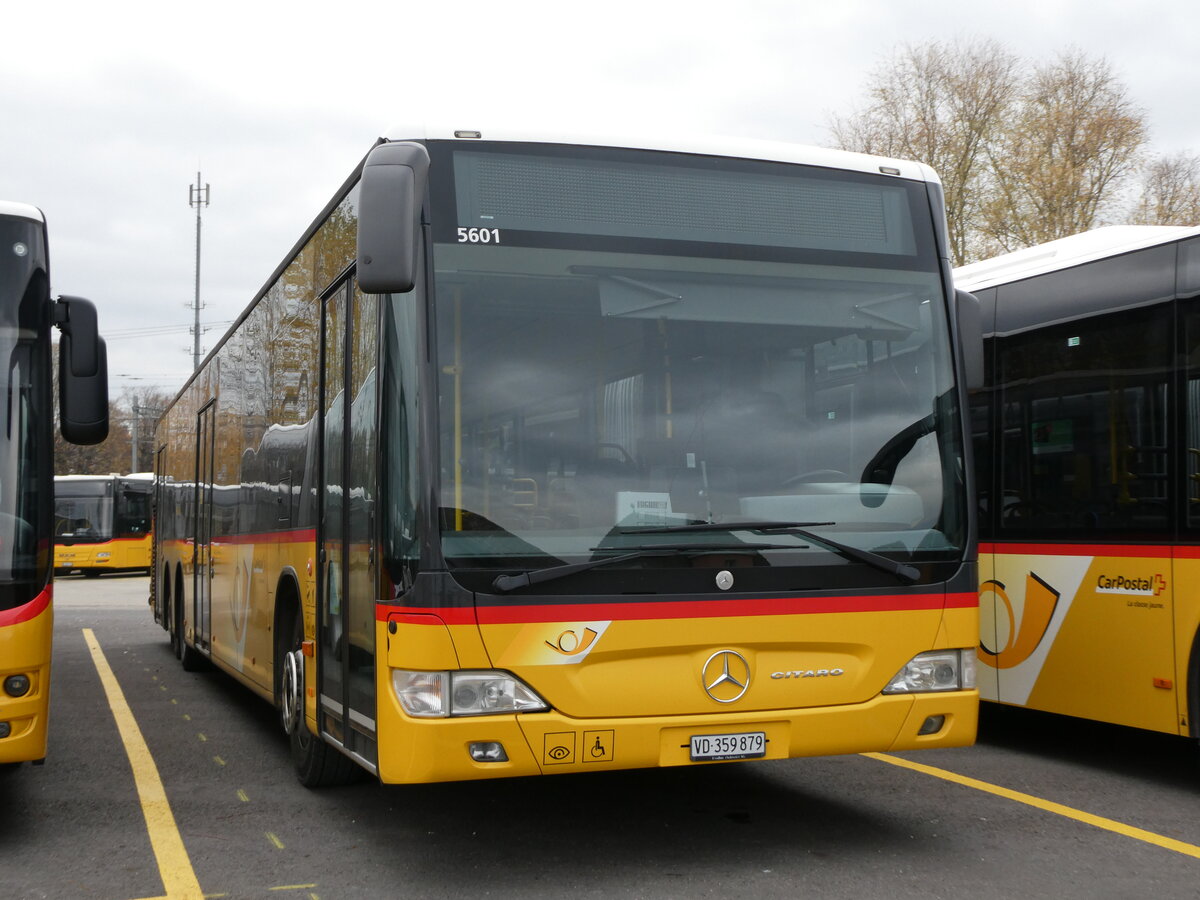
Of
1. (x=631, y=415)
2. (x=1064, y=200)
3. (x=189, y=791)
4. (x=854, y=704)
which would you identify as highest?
(x=1064, y=200)

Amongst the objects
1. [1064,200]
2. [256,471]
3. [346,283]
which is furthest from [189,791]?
[1064,200]

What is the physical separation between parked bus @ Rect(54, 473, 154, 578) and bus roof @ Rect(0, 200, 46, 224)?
36.3 m

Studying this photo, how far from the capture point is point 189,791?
7574mm

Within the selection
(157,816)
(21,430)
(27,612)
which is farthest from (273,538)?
(27,612)

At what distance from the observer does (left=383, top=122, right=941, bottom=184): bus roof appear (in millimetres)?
5680

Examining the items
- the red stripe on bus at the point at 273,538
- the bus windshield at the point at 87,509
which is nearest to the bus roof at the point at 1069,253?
the red stripe on bus at the point at 273,538

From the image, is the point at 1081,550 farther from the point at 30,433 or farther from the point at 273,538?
the point at 30,433

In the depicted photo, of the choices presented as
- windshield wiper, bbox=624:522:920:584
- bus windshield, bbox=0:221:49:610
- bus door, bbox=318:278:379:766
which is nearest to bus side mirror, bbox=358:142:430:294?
bus door, bbox=318:278:379:766

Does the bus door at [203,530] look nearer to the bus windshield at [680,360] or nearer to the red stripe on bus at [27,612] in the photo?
the red stripe on bus at [27,612]

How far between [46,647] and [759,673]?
10.5 ft

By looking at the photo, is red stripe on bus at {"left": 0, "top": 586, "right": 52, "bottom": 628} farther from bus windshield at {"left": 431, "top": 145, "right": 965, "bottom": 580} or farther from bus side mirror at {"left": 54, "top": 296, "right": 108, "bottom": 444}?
bus windshield at {"left": 431, "top": 145, "right": 965, "bottom": 580}

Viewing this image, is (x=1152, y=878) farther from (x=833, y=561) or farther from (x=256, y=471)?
(x=256, y=471)

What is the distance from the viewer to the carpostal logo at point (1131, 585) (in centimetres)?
732

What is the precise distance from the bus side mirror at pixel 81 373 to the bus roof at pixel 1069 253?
5438 millimetres
